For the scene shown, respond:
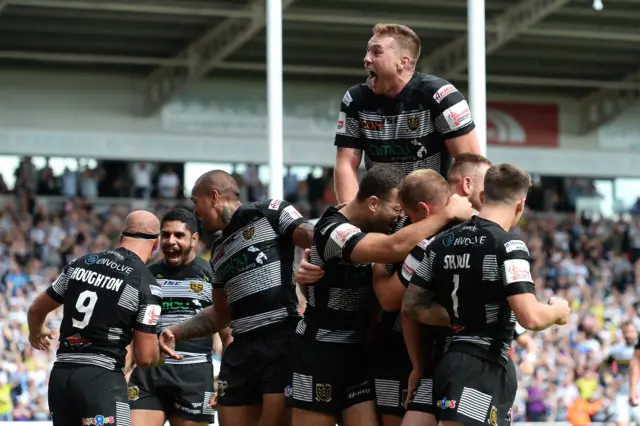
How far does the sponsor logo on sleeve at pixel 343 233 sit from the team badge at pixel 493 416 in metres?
1.15

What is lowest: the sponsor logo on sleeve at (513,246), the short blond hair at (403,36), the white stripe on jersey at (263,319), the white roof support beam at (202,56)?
the white stripe on jersey at (263,319)

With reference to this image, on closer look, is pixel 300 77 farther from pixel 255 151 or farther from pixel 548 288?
pixel 548 288

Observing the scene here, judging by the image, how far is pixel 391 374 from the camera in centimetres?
631

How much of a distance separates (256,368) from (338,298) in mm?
901

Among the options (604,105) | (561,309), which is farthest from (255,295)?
(604,105)

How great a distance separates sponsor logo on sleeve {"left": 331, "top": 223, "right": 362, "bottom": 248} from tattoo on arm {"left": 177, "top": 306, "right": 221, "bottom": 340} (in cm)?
172

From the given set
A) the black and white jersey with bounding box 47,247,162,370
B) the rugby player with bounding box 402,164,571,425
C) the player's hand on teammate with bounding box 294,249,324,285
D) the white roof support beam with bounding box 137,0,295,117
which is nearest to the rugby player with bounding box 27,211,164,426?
the black and white jersey with bounding box 47,247,162,370

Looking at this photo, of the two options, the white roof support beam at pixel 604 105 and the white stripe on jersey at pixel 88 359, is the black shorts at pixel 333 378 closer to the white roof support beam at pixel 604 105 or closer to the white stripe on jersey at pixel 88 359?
the white stripe on jersey at pixel 88 359

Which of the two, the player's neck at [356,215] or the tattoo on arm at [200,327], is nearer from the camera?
the player's neck at [356,215]

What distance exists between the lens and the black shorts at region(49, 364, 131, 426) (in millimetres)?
7309

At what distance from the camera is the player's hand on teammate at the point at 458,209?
5961 mm

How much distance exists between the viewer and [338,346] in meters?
6.51

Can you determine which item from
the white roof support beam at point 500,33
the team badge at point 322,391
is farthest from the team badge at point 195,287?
the white roof support beam at point 500,33

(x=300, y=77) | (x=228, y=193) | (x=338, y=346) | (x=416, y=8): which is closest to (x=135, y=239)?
(x=228, y=193)
